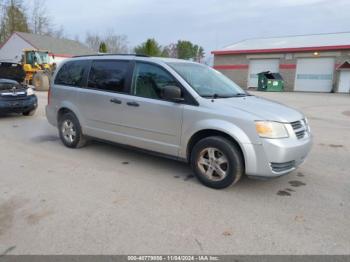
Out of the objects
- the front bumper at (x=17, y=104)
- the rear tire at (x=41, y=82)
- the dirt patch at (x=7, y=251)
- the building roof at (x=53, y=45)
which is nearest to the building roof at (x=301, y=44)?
the building roof at (x=53, y=45)

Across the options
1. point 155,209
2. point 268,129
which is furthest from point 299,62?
point 155,209

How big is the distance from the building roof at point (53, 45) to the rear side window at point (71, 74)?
35.1 meters

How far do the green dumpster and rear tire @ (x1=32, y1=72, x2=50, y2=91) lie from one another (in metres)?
Result: 18.3

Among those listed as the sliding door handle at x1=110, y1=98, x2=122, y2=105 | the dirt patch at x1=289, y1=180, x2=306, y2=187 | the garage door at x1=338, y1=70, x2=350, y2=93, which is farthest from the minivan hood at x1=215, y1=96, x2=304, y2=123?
the garage door at x1=338, y1=70, x2=350, y2=93

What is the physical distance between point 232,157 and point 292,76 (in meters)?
29.4

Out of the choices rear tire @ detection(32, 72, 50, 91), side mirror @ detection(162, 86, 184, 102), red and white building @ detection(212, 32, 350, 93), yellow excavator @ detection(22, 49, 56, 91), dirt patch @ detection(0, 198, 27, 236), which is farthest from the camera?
red and white building @ detection(212, 32, 350, 93)

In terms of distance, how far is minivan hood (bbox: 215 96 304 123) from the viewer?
433 cm

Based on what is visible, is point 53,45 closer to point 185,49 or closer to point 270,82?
point 270,82

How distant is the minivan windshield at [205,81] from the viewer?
4.96 meters

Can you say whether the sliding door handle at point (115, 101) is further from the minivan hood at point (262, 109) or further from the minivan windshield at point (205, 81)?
the minivan hood at point (262, 109)

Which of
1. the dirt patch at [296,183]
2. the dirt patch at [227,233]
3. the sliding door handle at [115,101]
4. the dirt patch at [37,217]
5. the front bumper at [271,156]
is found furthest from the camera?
the sliding door handle at [115,101]

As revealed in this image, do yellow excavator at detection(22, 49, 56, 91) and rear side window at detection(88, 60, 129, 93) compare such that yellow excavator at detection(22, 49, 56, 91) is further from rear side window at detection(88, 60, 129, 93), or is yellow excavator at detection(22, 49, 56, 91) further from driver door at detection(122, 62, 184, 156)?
driver door at detection(122, 62, 184, 156)

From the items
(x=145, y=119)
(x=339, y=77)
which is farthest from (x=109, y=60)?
(x=339, y=77)

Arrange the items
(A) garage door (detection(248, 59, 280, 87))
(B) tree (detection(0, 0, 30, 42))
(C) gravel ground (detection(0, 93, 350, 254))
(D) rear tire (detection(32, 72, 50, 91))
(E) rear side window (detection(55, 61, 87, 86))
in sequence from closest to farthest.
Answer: (C) gravel ground (detection(0, 93, 350, 254))
(E) rear side window (detection(55, 61, 87, 86))
(D) rear tire (detection(32, 72, 50, 91))
(A) garage door (detection(248, 59, 280, 87))
(B) tree (detection(0, 0, 30, 42))
